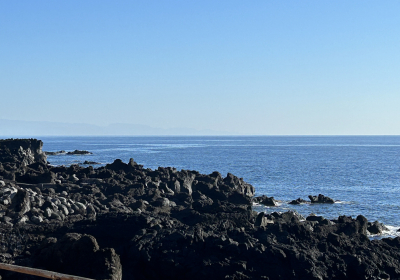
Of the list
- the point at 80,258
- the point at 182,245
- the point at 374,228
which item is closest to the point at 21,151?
the point at 374,228

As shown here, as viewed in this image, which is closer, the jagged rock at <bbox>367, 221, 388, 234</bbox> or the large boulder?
the large boulder

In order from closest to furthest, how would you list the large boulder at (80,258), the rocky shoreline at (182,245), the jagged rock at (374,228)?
the large boulder at (80,258) → the rocky shoreline at (182,245) → the jagged rock at (374,228)

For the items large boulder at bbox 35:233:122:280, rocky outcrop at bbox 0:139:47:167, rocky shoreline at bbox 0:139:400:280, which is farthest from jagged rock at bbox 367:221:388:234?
rocky outcrop at bbox 0:139:47:167

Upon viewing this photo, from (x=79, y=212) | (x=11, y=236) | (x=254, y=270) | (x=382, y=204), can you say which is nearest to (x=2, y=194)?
(x=79, y=212)

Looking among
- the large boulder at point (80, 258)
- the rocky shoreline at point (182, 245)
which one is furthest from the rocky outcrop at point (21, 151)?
the large boulder at point (80, 258)

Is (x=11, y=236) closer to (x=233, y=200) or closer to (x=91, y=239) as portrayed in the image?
(x=91, y=239)

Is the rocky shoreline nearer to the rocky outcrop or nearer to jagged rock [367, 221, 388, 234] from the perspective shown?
jagged rock [367, 221, 388, 234]

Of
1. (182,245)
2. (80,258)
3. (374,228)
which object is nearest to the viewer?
(80,258)

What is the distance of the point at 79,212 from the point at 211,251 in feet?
42.7

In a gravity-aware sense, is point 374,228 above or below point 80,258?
below

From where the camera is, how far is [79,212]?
30.7m

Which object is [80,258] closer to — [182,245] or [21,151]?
[182,245]

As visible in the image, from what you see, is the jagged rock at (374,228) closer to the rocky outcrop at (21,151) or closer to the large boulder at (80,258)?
the large boulder at (80,258)

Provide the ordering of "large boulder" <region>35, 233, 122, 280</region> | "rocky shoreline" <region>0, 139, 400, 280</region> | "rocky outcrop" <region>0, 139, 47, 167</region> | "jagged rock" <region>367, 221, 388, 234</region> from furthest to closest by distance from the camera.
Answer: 1. "rocky outcrop" <region>0, 139, 47, 167</region>
2. "jagged rock" <region>367, 221, 388, 234</region>
3. "rocky shoreline" <region>0, 139, 400, 280</region>
4. "large boulder" <region>35, 233, 122, 280</region>
